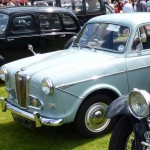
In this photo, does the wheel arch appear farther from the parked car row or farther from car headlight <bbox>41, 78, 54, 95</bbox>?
the parked car row

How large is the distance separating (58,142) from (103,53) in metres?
1.35

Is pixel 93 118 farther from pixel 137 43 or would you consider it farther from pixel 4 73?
pixel 4 73

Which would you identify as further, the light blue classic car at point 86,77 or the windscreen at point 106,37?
the windscreen at point 106,37

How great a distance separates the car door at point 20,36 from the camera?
7.47 metres

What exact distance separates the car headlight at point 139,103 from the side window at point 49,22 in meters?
4.97

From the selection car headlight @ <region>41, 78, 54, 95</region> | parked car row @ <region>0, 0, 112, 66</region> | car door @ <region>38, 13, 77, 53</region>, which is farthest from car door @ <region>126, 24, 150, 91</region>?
car door @ <region>38, 13, 77, 53</region>

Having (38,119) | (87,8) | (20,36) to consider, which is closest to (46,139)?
(38,119)

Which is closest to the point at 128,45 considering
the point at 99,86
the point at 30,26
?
the point at 99,86

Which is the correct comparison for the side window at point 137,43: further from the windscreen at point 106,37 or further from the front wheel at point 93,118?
the front wheel at point 93,118

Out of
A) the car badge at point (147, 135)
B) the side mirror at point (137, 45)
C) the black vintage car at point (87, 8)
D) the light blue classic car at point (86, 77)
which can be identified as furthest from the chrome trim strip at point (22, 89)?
the black vintage car at point (87, 8)

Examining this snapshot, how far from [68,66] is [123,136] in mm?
1426

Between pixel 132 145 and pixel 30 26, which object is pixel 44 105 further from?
pixel 30 26

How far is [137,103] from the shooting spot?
10.3 feet

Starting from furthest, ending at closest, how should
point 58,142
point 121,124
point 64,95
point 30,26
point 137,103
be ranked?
point 30,26
point 58,142
point 64,95
point 121,124
point 137,103
